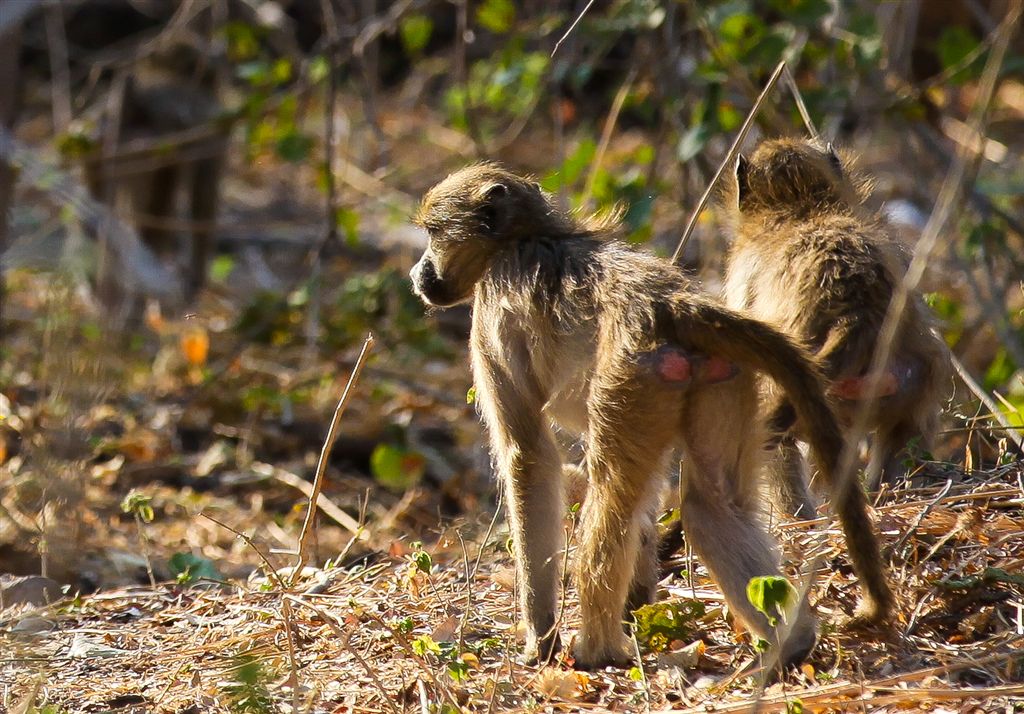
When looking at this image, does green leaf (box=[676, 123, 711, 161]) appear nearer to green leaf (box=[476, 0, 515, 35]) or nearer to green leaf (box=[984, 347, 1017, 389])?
green leaf (box=[476, 0, 515, 35])

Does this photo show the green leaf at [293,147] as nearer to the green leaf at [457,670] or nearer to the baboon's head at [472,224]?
the baboon's head at [472,224]

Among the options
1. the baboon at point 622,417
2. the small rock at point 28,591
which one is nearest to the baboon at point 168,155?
the small rock at point 28,591

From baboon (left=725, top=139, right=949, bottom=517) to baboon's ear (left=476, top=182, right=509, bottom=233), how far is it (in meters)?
0.88

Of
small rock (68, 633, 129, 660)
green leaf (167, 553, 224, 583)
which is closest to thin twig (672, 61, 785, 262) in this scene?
green leaf (167, 553, 224, 583)

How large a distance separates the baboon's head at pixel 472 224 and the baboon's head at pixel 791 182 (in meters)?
0.91

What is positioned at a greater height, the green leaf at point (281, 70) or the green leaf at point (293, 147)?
the green leaf at point (281, 70)

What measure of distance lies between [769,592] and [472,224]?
1.64 metres

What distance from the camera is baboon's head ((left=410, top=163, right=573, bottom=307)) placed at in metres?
4.38

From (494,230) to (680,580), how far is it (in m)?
1.35

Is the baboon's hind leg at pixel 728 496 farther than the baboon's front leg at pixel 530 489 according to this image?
No

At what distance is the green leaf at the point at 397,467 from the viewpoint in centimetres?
748

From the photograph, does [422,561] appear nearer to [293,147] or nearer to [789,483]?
[789,483]

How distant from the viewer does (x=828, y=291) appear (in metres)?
4.43

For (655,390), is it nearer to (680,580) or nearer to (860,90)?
(680,580)
